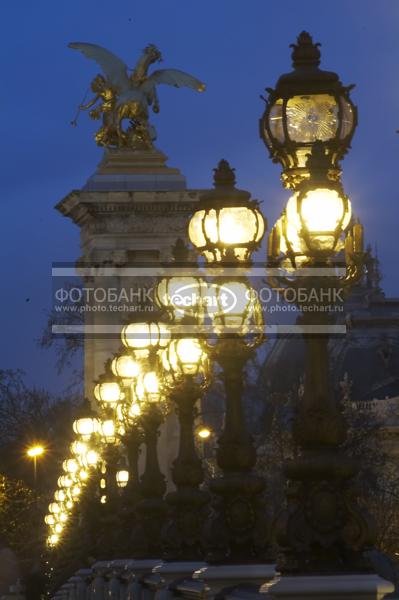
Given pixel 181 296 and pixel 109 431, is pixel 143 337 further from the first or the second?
pixel 181 296

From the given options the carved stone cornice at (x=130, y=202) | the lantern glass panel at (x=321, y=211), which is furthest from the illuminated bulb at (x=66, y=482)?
the lantern glass panel at (x=321, y=211)

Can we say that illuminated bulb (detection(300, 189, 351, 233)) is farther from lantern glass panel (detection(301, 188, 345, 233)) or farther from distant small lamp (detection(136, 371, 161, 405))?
distant small lamp (detection(136, 371, 161, 405))

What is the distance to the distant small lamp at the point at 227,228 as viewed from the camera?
20.0 m

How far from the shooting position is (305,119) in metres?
16.5

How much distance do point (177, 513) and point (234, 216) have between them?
21.9 feet

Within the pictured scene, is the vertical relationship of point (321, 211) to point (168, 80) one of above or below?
below

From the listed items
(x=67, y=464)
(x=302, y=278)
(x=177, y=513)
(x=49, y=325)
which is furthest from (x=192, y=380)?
(x=49, y=325)

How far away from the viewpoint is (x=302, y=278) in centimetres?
1584

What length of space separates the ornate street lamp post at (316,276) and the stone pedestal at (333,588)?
34cm

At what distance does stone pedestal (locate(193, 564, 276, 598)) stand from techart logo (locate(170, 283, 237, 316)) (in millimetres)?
2410

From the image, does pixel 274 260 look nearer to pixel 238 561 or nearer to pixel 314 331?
pixel 314 331

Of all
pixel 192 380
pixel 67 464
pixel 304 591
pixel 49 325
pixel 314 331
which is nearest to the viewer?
pixel 304 591

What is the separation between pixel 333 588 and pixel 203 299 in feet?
24.2

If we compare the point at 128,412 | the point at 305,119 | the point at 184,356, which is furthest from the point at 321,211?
the point at 128,412
